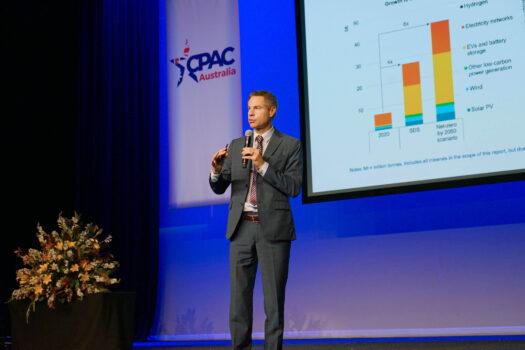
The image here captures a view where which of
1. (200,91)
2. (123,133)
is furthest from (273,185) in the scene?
(123,133)

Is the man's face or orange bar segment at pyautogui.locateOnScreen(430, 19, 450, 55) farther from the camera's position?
orange bar segment at pyautogui.locateOnScreen(430, 19, 450, 55)

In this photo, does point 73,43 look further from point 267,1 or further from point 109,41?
point 267,1

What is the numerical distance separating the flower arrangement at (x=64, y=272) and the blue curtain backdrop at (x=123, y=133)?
1.63 m

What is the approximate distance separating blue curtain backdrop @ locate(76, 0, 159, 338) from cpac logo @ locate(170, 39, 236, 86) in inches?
8.2

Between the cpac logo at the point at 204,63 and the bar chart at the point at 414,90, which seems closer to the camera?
the bar chart at the point at 414,90

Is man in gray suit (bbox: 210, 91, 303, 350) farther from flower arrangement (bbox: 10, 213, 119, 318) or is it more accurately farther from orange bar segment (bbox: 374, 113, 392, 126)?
orange bar segment (bbox: 374, 113, 392, 126)

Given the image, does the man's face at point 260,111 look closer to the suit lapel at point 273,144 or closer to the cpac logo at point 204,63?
the suit lapel at point 273,144

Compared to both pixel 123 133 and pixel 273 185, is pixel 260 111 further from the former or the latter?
pixel 123 133

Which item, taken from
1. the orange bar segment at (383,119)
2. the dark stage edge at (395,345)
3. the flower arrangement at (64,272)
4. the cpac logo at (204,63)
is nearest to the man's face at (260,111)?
Result: the flower arrangement at (64,272)

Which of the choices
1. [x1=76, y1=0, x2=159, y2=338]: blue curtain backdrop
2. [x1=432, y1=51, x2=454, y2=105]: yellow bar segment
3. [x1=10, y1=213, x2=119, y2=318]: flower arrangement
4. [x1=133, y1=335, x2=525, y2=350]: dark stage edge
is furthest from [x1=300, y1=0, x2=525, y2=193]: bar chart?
[x1=76, y1=0, x2=159, y2=338]: blue curtain backdrop

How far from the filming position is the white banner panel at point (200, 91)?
486 centimetres

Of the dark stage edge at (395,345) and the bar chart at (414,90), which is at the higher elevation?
the bar chart at (414,90)

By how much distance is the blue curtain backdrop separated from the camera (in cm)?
500

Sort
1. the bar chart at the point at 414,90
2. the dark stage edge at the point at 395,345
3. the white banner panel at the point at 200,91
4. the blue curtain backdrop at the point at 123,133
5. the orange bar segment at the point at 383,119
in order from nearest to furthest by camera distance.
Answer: the dark stage edge at the point at 395,345 < the bar chart at the point at 414,90 < the orange bar segment at the point at 383,119 < the white banner panel at the point at 200,91 < the blue curtain backdrop at the point at 123,133
